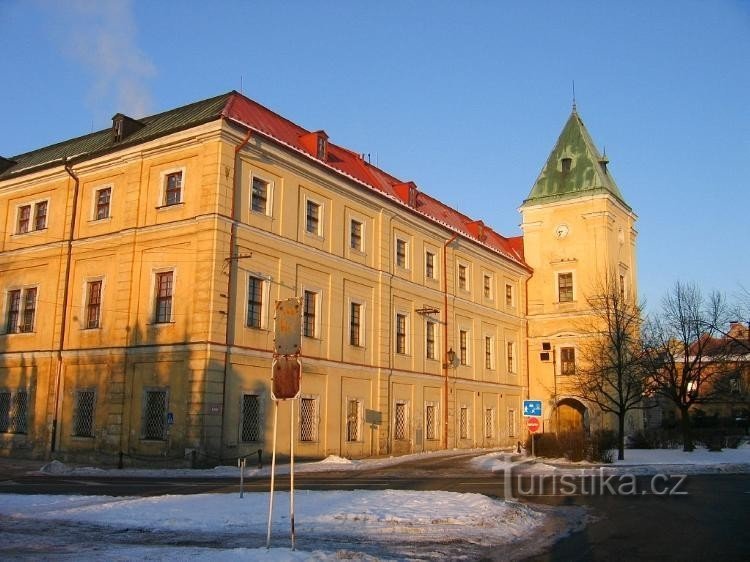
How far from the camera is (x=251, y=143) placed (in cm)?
2906

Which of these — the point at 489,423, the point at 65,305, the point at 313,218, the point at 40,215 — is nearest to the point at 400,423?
the point at 489,423

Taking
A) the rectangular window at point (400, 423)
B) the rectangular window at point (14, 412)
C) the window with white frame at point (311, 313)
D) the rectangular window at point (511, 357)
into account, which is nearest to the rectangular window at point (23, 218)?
the rectangular window at point (14, 412)

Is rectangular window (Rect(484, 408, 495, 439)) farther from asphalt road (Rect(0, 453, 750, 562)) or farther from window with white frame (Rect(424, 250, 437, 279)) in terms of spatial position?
asphalt road (Rect(0, 453, 750, 562))

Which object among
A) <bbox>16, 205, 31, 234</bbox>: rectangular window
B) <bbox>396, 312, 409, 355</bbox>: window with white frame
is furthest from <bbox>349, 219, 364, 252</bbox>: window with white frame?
<bbox>16, 205, 31, 234</bbox>: rectangular window

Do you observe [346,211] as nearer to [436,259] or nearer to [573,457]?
[436,259]

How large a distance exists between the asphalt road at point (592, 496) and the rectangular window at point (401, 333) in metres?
9.22

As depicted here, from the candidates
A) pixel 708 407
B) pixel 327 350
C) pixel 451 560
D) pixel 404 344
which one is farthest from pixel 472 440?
pixel 708 407

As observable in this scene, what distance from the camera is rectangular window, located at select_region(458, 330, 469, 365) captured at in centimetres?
4428

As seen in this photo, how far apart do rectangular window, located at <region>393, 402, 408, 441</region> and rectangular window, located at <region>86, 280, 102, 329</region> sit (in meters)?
15.0

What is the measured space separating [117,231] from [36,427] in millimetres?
8753

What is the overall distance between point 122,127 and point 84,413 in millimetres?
12299

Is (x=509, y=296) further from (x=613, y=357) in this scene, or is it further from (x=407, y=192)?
(x=407, y=192)

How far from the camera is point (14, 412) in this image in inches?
1251

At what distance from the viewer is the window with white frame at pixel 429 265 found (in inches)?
1633
